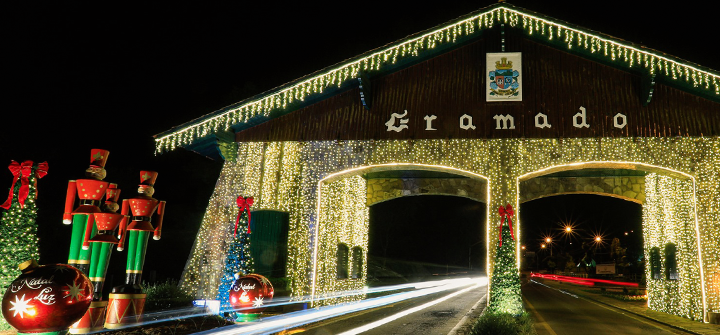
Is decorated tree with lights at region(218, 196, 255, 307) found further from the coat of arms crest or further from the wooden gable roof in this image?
the coat of arms crest

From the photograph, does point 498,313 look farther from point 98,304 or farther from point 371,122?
point 98,304

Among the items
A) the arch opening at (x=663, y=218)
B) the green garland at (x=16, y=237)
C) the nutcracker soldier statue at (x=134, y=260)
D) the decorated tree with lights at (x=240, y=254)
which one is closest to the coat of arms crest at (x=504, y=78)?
the arch opening at (x=663, y=218)

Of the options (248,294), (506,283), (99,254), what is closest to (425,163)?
(506,283)

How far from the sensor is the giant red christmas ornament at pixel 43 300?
24.0 feet

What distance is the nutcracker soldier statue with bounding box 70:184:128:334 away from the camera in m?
9.35

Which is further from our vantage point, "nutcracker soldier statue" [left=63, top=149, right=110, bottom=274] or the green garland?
the green garland

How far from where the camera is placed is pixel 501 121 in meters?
16.7

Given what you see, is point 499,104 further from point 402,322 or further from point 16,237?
point 16,237

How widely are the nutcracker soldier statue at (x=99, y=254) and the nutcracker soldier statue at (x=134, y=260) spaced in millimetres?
226

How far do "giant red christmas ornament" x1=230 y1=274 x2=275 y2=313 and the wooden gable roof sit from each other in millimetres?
6174

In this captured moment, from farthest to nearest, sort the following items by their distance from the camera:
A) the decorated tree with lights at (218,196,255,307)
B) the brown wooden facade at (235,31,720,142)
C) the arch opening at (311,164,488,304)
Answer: the arch opening at (311,164,488,304) → the brown wooden facade at (235,31,720,142) → the decorated tree with lights at (218,196,255,307)

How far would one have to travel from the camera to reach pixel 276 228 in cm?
2305

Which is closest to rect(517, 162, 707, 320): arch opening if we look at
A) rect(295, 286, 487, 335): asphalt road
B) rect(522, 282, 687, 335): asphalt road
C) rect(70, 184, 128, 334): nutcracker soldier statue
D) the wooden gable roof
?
rect(522, 282, 687, 335): asphalt road

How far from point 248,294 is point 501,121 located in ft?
29.6
